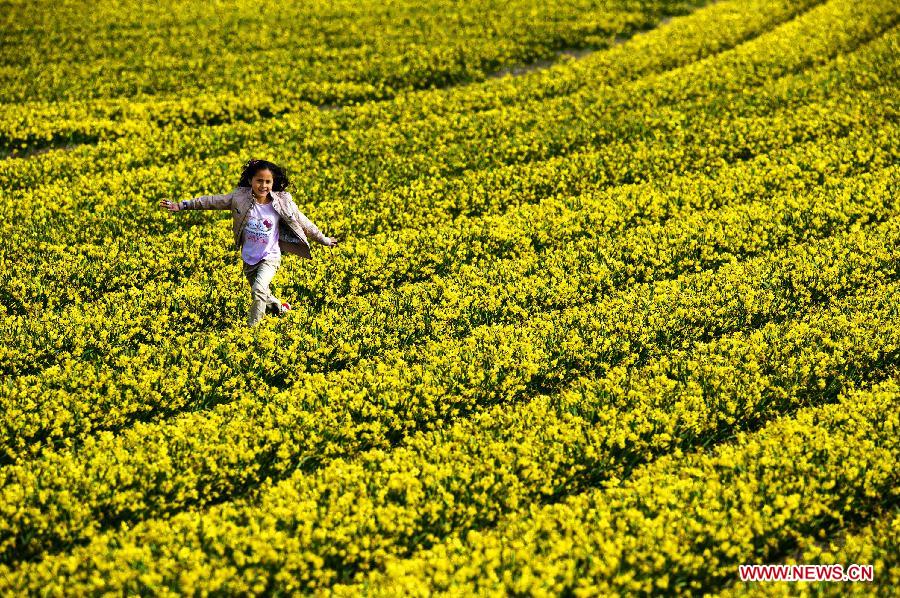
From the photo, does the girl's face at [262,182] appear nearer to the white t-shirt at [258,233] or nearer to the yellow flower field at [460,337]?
the white t-shirt at [258,233]

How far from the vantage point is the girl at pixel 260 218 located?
9656 mm

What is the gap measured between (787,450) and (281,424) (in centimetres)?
545

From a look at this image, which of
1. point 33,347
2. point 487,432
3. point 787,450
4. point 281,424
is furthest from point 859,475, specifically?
point 33,347

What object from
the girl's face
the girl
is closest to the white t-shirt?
the girl

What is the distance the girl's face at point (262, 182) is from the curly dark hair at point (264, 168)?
0.17 feet

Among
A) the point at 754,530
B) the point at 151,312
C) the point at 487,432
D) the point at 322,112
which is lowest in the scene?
the point at 754,530

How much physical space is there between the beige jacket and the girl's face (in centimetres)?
17

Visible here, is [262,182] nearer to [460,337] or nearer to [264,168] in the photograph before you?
[264,168]

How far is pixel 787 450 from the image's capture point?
7906mm

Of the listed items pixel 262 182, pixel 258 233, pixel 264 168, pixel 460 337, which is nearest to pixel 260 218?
pixel 258 233

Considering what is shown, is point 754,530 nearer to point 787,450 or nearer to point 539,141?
point 787,450

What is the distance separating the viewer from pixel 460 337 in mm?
10539

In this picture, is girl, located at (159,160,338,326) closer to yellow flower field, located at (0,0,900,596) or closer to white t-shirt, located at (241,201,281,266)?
white t-shirt, located at (241,201,281,266)

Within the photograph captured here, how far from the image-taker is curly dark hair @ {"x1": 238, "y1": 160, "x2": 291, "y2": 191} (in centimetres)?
958
